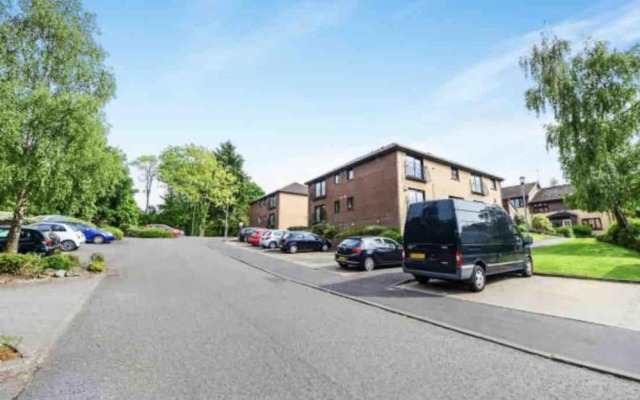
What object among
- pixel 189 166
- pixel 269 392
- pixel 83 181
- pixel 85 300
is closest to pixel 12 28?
pixel 83 181

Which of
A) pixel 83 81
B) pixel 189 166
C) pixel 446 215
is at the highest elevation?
pixel 189 166

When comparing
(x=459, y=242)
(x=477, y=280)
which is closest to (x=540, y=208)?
(x=477, y=280)

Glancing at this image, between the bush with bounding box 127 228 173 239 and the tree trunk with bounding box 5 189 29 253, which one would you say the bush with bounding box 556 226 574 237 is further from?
the bush with bounding box 127 228 173 239

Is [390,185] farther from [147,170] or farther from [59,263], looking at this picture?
[147,170]

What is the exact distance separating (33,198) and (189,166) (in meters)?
41.3

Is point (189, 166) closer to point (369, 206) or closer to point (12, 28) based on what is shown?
point (369, 206)

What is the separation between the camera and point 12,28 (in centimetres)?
1184

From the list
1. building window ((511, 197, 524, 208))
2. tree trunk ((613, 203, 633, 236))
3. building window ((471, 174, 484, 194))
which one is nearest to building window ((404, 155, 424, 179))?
building window ((471, 174, 484, 194))

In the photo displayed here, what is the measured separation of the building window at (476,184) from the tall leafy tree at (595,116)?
1188cm

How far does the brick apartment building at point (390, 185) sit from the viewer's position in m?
24.9

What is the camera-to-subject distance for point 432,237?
10.2 metres

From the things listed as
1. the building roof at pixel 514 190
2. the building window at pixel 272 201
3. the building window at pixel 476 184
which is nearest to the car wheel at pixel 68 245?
the building window at pixel 272 201

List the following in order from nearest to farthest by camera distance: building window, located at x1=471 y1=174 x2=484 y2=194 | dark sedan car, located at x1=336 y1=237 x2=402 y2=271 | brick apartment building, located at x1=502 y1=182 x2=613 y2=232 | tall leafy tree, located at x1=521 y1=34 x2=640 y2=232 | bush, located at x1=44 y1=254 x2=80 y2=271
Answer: bush, located at x1=44 y1=254 x2=80 y2=271 → dark sedan car, located at x1=336 y1=237 x2=402 y2=271 → tall leafy tree, located at x1=521 y1=34 x2=640 y2=232 → building window, located at x1=471 y1=174 x2=484 y2=194 → brick apartment building, located at x1=502 y1=182 x2=613 y2=232

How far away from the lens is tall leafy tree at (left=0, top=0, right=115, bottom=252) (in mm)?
10984
